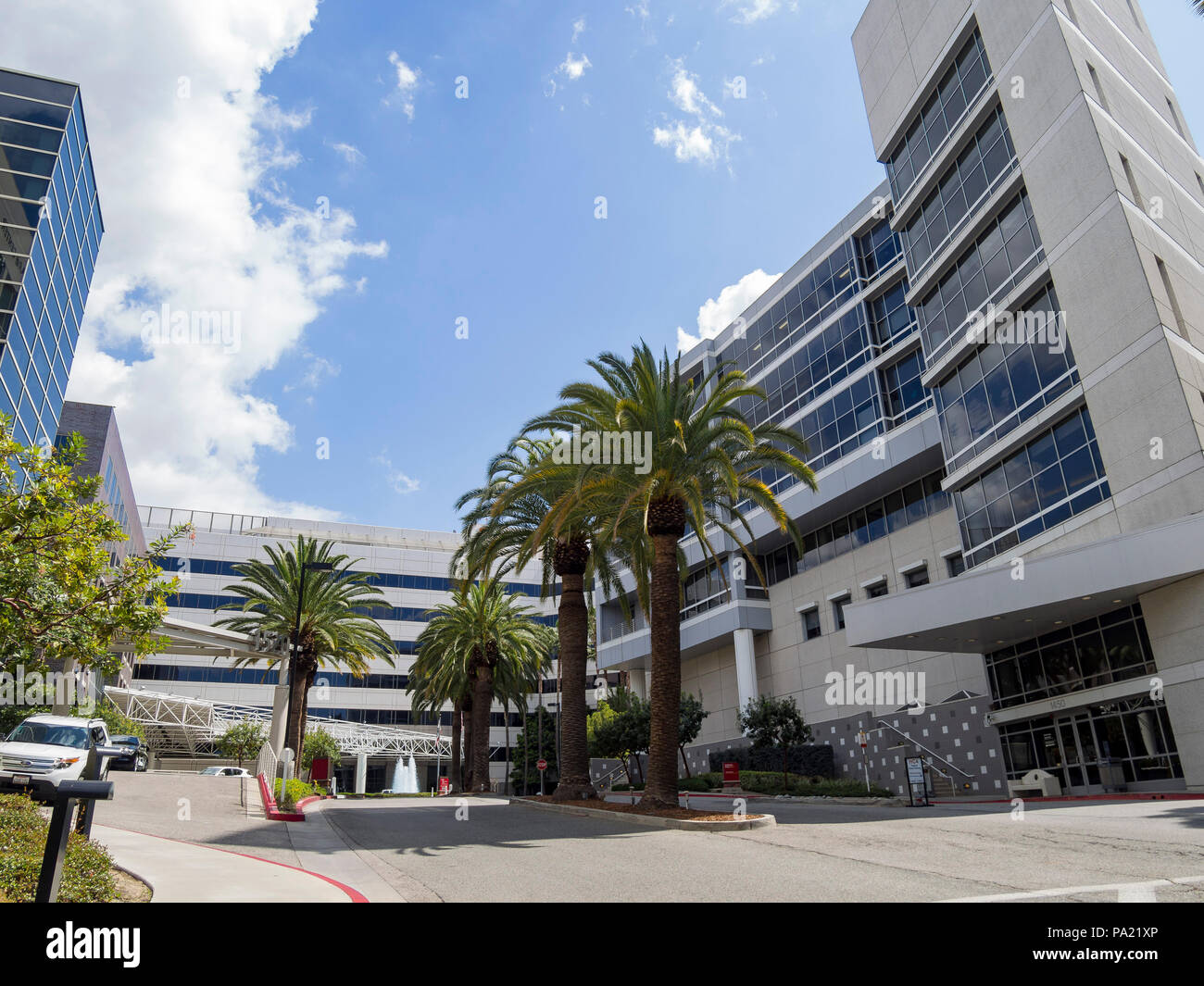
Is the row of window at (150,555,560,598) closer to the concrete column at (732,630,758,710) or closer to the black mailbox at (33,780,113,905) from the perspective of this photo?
the concrete column at (732,630,758,710)

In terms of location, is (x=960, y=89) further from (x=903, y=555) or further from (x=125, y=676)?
(x=125, y=676)

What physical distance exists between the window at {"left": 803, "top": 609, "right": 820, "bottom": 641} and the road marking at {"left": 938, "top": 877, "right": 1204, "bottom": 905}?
32533 millimetres

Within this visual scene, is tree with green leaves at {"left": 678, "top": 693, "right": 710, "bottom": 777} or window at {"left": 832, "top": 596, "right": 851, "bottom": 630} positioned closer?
window at {"left": 832, "top": 596, "right": 851, "bottom": 630}

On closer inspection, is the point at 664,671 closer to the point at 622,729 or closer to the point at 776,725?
the point at 776,725

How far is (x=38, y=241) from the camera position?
28.3 metres

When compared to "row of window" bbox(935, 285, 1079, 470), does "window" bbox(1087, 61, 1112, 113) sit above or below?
above

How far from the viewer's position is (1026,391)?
1069 inches

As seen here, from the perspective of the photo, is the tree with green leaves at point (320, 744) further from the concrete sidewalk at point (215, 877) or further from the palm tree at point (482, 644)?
the concrete sidewalk at point (215, 877)

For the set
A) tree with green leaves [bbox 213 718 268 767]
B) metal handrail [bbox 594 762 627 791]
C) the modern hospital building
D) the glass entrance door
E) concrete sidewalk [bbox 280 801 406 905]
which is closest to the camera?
concrete sidewalk [bbox 280 801 406 905]

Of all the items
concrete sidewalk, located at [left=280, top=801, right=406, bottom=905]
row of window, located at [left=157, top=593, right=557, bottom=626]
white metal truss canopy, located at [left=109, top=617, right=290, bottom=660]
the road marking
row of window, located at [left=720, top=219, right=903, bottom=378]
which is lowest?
the road marking

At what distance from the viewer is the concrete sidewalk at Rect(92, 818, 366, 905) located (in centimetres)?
793

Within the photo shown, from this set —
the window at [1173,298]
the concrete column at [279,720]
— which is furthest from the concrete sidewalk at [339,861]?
the window at [1173,298]

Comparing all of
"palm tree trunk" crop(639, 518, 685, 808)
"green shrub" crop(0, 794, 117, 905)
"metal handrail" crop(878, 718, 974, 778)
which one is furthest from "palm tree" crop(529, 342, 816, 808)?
"metal handrail" crop(878, 718, 974, 778)
